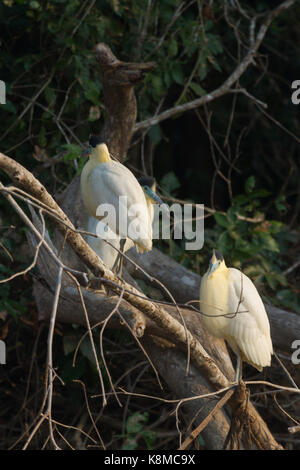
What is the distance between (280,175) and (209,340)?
2641 millimetres

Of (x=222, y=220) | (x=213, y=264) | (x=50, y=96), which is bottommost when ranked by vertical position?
(x=213, y=264)

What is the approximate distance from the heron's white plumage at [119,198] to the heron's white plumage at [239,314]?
0.36 metres

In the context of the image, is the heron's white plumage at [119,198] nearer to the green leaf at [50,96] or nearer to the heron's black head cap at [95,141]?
the heron's black head cap at [95,141]

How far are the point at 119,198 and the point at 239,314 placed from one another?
2.32ft

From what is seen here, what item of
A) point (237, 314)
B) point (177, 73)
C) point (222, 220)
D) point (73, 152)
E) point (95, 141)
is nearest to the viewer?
point (237, 314)

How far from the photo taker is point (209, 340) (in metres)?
3.51

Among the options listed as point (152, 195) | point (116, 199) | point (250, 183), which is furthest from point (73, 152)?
point (250, 183)

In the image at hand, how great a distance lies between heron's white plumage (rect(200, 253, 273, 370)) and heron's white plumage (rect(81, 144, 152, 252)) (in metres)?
0.36

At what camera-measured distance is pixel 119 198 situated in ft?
10.0

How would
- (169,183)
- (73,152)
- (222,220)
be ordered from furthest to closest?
(169,183) → (222,220) → (73,152)

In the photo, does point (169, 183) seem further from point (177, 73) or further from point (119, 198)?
point (119, 198)
